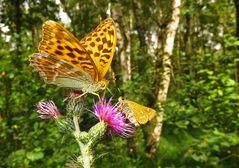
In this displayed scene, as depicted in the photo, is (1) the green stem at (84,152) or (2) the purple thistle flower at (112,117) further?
(2) the purple thistle flower at (112,117)

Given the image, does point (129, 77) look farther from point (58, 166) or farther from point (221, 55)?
point (58, 166)

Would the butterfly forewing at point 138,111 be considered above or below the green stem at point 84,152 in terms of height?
above

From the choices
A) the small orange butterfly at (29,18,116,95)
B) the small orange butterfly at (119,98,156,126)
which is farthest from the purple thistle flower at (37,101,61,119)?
the small orange butterfly at (119,98,156,126)

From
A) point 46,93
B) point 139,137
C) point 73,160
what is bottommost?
point 139,137

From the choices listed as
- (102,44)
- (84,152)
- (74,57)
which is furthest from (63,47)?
(84,152)

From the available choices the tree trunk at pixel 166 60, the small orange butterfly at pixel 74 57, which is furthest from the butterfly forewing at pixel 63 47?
the tree trunk at pixel 166 60

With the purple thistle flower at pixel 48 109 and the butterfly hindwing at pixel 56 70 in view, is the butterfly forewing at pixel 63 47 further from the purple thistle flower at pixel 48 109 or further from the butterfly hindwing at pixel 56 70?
the purple thistle flower at pixel 48 109

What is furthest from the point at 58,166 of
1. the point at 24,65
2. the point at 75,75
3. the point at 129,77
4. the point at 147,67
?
the point at 129,77
